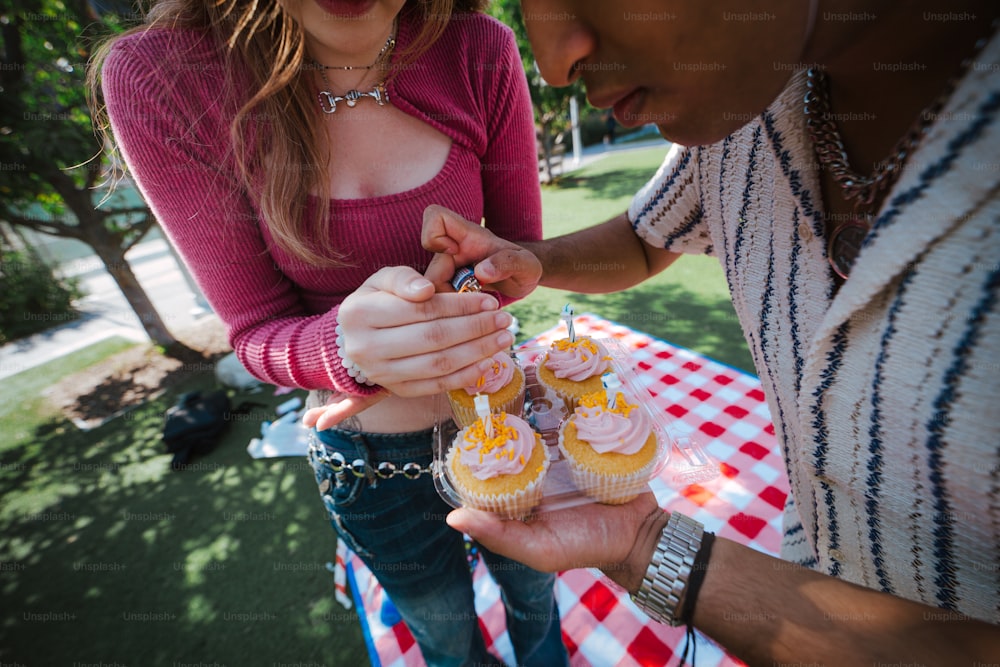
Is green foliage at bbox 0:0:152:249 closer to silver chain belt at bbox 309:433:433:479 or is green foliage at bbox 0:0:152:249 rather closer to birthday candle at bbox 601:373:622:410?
silver chain belt at bbox 309:433:433:479

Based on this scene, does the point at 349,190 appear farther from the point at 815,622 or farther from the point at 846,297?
the point at 815,622

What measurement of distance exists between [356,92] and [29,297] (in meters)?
14.2

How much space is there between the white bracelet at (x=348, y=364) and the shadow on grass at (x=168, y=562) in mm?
2451

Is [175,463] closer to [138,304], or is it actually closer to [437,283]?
[138,304]

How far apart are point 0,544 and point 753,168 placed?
6.81 metres

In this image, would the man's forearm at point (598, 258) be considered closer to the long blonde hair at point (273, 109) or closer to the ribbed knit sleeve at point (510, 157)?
the ribbed knit sleeve at point (510, 157)

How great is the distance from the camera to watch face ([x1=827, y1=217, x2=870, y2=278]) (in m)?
0.97

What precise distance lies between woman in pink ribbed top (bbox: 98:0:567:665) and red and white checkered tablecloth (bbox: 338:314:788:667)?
0.95 meters

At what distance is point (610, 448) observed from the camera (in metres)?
1.82

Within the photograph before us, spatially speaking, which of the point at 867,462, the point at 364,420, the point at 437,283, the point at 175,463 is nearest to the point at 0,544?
the point at 175,463

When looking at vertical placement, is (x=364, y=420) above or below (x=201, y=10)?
below

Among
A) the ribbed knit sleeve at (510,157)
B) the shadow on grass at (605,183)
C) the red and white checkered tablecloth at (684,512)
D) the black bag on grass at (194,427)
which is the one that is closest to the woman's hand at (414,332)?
the ribbed knit sleeve at (510,157)

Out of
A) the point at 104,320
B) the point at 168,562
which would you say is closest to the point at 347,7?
the point at 168,562

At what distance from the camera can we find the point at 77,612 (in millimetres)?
3301
